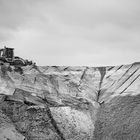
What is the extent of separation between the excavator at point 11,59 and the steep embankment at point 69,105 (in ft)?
7.03

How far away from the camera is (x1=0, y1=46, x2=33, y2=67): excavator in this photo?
762 inches

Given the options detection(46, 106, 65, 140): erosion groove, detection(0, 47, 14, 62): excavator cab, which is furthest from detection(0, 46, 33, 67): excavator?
detection(46, 106, 65, 140): erosion groove

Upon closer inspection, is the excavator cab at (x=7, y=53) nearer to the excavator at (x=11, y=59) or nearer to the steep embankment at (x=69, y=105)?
the excavator at (x=11, y=59)

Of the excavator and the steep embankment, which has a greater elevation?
the excavator

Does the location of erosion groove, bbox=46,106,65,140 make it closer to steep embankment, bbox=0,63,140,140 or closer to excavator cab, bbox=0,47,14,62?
steep embankment, bbox=0,63,140,140

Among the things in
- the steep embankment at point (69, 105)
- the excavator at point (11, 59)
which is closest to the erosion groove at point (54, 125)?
the steep embankment at point (69, 105)

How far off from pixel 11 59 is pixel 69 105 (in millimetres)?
7441

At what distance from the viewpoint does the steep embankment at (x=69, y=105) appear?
12102mm

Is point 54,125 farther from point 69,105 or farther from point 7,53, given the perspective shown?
point 7,53

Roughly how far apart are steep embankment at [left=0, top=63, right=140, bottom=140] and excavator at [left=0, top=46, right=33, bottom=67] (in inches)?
84.3

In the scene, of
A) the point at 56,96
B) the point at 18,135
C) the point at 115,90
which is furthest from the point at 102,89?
the point at 18,135

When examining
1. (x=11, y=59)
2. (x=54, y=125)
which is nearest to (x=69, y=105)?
(x=54, y=125)

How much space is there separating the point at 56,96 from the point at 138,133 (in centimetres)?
475

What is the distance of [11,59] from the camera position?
19875mm
